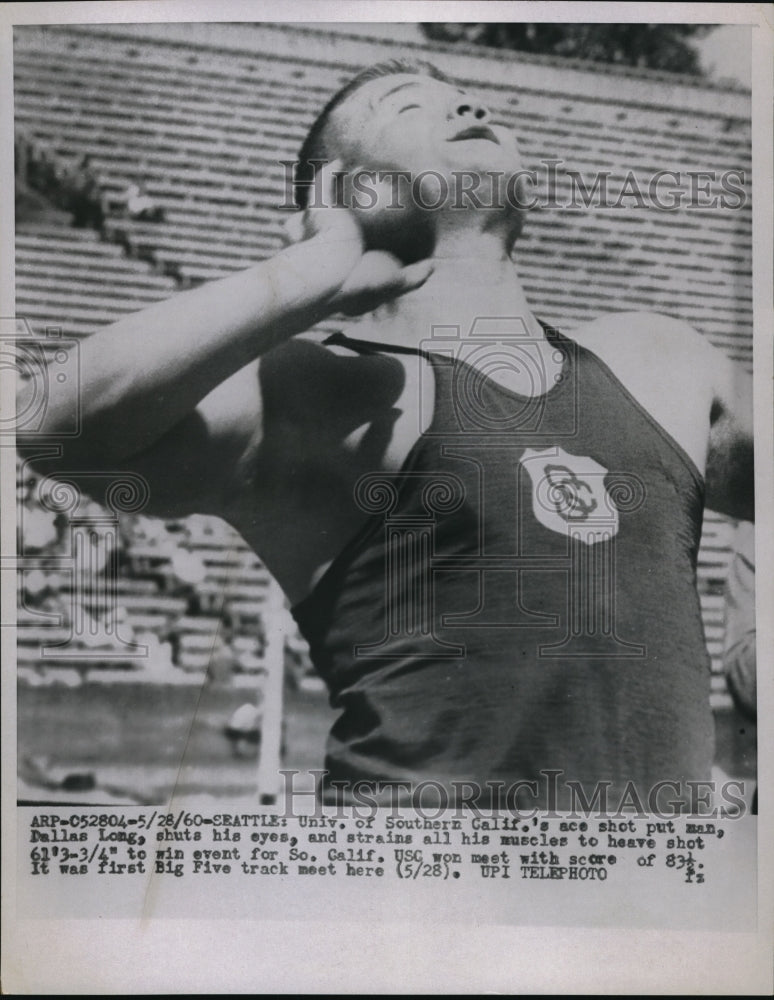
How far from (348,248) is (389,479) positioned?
49 centimetres

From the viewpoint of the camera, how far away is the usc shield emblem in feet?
6.06

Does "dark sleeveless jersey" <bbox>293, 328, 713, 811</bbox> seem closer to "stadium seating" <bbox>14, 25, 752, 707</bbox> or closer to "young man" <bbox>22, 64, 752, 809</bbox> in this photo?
"young man" <bbox>22, 64, 752, 809</bbox>

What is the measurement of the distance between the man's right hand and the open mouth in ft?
0.61

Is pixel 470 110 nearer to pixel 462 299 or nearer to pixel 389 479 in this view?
pixel 462 299

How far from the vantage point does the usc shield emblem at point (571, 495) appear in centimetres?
185

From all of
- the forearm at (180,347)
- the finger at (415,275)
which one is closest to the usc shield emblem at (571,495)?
the finger at (415,275)

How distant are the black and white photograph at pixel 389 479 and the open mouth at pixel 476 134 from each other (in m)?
0.03

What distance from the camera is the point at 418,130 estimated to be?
1895mm

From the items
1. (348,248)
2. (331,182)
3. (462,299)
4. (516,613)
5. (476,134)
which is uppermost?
(476,134)

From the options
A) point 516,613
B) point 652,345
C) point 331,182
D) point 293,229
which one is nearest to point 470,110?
point 331,182

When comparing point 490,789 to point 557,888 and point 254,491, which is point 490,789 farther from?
point 254,491

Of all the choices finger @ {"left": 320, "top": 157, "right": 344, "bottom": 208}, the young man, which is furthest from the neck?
finger @ {"left": 320, "top": 157, "right": 344, "bottom": 208}

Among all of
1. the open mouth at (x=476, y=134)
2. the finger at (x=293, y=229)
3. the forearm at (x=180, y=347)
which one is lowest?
the forearm at (x=180, y=347)

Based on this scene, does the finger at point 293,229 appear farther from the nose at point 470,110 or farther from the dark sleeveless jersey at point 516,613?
the nose at point 470,110
